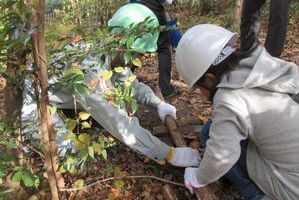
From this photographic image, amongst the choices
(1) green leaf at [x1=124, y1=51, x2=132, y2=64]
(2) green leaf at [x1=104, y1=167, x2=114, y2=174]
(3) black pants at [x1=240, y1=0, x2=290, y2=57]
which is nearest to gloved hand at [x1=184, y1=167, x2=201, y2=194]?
(2) green leaf at [x1=104, y1=167, x2=114, y2=174]

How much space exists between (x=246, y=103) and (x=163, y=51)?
2385 mm

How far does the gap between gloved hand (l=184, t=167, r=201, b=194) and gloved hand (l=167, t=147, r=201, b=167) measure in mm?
139

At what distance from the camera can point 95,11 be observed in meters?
8.39

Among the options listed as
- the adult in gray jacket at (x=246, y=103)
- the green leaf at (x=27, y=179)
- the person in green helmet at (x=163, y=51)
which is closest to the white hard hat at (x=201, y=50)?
the adult in gray jacket at (x=246, y=103)

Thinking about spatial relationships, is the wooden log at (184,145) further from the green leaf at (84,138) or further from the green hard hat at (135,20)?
the green leaf at (84,138)

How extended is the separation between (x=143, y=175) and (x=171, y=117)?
71cm

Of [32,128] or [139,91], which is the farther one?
[139,91]

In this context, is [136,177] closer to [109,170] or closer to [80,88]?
[109,170]

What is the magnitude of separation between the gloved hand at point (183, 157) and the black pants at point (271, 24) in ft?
5.79

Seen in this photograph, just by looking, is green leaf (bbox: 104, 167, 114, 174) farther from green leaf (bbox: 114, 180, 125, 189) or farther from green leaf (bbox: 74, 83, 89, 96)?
green leaf (bbox: 74, 83, 89, 96)

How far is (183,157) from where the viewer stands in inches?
122

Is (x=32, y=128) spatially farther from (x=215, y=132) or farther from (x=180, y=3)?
(x=180, y=3)

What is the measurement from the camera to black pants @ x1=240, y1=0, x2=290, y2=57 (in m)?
4.61

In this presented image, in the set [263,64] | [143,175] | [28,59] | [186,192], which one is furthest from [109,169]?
[263,64]
